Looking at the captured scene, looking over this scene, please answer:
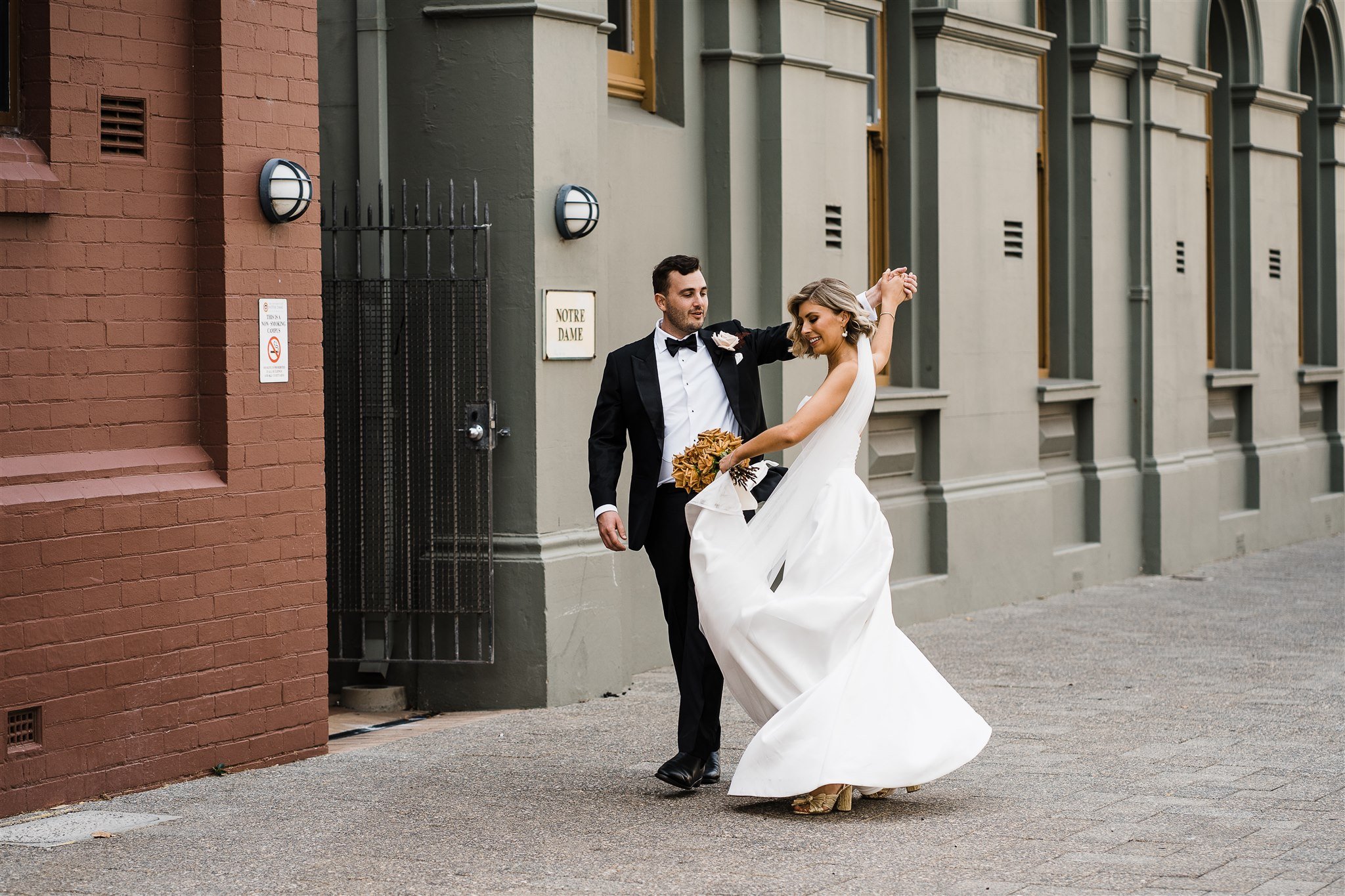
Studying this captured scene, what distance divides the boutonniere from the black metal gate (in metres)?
1.97

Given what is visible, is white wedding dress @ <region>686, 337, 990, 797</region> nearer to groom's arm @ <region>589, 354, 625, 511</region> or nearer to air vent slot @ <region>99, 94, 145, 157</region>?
groom's arm @ <region>589, 354, 625, 511</region>

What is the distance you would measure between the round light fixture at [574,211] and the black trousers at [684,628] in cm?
225

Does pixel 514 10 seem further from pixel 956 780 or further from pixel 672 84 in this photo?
pixel 956 780

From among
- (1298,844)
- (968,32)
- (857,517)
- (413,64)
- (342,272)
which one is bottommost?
(1298,844)

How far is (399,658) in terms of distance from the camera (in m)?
9.27

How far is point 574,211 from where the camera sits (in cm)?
917

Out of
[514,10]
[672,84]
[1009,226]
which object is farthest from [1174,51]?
[514,10]

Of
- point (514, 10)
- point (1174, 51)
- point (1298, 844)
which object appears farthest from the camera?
point (1174, 51)

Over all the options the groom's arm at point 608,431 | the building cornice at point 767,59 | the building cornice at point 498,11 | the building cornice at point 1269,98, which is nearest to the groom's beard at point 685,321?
the groom's arm at point 608,431

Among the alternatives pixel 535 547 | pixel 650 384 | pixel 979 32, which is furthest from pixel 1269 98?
pixel 650 384

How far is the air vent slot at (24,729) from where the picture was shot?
677cm

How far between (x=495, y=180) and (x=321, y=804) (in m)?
3.38

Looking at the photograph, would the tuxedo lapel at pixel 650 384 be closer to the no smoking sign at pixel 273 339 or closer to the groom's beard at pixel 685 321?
the groom's beard at pixel 685 321

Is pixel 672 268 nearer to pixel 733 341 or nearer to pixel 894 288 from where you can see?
pixel 733 341
